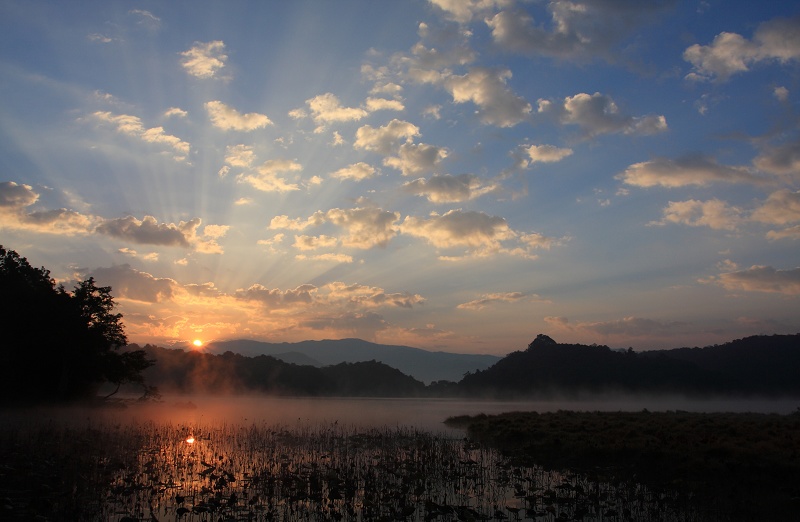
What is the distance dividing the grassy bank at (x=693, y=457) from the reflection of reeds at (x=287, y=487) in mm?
1866

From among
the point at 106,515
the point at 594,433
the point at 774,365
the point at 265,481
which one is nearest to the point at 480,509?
the point at 265,481

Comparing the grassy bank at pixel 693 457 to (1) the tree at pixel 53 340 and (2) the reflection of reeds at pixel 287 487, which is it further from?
(1) the tree at pixel 53 340

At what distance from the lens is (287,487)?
17.5 meters

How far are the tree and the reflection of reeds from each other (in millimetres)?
28562

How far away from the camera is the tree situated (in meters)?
51.0

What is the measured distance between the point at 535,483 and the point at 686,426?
17837mm

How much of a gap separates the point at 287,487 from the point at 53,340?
45.3 m

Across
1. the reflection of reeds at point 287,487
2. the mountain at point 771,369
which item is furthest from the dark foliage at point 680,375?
the reflection of reeds at point 287,487

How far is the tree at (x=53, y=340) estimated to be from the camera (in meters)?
51.0

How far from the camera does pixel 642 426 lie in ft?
107

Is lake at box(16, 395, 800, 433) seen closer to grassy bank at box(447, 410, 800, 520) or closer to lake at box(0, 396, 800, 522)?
grassy bank at box(447, 410, 800, 520)

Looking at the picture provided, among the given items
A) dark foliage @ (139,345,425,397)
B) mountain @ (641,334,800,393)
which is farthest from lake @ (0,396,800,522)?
mountain @ (641,334,800,393)

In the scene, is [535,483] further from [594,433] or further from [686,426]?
[686,426]

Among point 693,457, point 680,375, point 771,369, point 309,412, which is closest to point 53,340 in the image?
point 309,412
